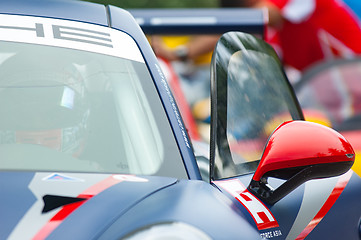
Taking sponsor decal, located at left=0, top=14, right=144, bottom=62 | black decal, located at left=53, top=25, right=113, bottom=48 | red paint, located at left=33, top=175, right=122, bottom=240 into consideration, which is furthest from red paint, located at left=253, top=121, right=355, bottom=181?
black decal, located at left=53, top=25, right=113, bottom=48

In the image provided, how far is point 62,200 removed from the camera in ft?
5.93

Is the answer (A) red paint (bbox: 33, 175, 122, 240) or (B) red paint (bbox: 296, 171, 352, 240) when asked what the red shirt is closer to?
(B) red paint (bbox: 296, 171, 352, 240)

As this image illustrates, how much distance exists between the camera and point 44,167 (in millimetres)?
2061

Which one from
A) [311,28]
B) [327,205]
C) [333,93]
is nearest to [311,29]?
[311,28]

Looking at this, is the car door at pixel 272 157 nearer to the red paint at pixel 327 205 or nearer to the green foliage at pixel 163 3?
the red paint at pixel 327 205

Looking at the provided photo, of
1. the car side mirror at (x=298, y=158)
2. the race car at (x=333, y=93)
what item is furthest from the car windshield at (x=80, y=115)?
the race car at (x=333, y=93)

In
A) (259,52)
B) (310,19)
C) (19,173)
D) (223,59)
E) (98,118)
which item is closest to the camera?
(19,173)

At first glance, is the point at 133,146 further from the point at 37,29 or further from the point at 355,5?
the point at 355,5

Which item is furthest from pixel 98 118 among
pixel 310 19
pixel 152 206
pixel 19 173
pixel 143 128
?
pixel 310 19

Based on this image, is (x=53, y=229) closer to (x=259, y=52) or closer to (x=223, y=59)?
(x=223, y=59)

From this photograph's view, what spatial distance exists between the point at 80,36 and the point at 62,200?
0.74m

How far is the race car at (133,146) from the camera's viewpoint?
6.04ft

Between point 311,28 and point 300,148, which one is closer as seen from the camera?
point 300,148

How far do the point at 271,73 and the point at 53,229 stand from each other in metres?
1.28
